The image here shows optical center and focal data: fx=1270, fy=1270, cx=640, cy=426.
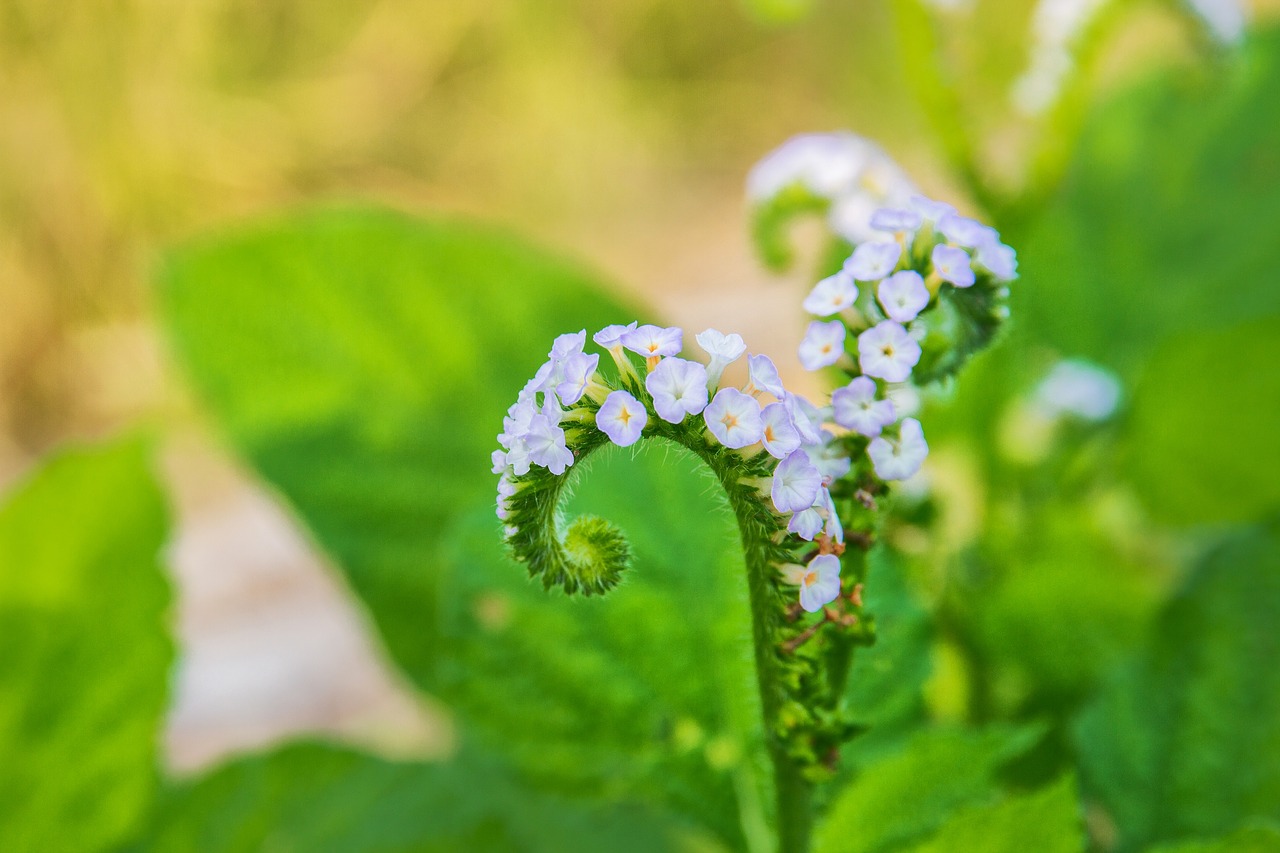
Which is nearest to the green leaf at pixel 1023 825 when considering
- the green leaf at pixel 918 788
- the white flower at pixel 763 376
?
the green leaf at pixel 918 788

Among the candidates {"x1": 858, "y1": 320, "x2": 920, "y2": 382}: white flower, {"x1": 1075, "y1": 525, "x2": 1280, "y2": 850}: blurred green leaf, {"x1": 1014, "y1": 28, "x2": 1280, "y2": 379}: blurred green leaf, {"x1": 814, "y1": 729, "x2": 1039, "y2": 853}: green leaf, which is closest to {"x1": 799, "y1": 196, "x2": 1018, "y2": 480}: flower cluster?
{"x1": 858, "y1": 320, "x2": 920, "y2": 382}: white flower

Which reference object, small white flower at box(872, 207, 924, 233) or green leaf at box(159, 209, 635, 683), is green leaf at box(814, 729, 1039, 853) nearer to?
small white flower at box(872, 207, 924, 233)

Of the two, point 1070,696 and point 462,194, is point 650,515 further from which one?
point 462,194

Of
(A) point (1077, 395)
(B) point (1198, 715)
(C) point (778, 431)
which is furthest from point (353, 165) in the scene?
(C) point (778, 431)

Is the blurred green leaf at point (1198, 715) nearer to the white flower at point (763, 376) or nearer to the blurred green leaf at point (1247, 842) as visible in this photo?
the blurred green leaf at point (1247, 842)

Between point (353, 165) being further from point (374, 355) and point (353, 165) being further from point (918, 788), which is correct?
point (918, 788)

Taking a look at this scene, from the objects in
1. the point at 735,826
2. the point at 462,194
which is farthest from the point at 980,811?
the point at 462,194
